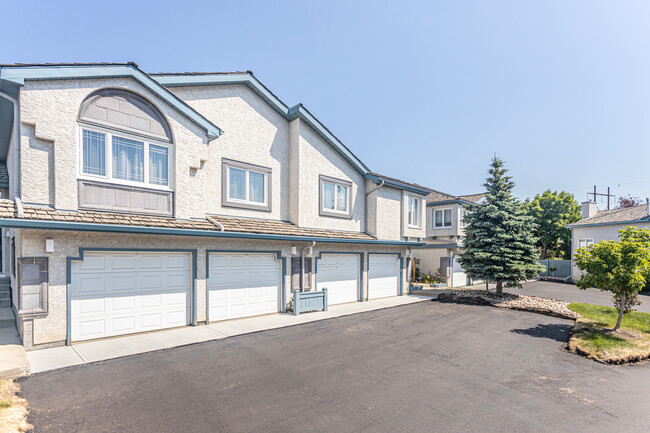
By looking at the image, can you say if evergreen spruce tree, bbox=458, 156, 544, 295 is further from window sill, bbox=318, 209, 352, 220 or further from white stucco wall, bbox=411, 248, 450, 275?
window sill, bbox=318, 209, 352, 220

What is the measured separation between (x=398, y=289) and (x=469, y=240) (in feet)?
15.1

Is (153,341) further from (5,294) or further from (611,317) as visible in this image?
(611,317)

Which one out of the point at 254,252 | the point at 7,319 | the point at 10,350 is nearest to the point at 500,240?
the point at 254,252

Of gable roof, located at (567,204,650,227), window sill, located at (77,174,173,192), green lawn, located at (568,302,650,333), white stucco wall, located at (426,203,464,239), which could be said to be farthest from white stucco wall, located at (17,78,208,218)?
gable roof, located at (567,204,650,227)

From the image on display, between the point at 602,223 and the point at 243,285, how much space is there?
27.5 metres

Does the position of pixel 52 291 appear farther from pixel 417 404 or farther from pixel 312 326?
pixel 417 404

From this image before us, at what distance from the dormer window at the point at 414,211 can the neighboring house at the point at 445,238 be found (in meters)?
1.91

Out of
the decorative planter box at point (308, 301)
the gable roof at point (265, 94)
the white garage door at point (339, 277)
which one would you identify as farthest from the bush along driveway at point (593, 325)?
the gable roof at point (265, 94)

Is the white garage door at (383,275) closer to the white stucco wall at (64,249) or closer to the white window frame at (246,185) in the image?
the white window frame at (246,185)

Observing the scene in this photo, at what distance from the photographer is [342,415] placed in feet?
16.8

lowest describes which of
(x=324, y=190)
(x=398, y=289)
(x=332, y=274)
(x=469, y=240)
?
(x=398, y=289)

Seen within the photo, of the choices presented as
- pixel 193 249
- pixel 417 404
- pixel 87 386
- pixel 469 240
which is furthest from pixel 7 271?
pixel 469 240

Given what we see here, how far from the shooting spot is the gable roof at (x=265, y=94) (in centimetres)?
1123

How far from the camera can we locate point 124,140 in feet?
30.8
